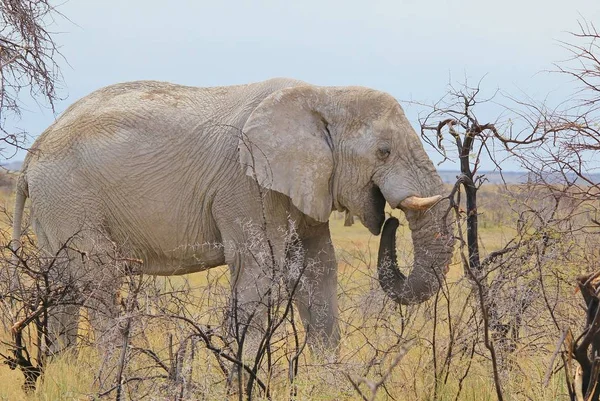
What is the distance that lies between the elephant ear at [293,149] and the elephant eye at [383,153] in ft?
1.15

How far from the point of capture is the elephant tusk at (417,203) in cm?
675

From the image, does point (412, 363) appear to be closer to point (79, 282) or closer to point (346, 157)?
point (346, 157)

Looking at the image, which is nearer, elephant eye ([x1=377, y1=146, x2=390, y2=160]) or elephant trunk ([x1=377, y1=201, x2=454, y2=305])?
elephant trunk ([x1=377, y1=201, x2=454, y2=305])

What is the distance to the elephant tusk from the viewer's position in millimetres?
6750

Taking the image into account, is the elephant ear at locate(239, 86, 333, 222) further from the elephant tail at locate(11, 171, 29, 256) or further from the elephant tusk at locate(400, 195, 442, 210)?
the elephant tail at locate(11, 171, 29, 256)

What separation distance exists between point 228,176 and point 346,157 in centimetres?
88

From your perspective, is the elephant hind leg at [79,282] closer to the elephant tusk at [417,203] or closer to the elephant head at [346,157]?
the elephant head at [346,157]

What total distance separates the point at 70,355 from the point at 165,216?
153 cm

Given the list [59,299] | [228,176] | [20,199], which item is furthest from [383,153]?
[20,199]

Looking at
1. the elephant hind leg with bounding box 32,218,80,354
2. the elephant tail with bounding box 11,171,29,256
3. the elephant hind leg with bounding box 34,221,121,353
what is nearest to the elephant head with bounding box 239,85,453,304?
the elephant hind leg with bounding box 34,221,121,353

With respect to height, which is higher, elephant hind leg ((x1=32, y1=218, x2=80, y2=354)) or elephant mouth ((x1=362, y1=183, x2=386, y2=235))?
elephant mouth ((x1=362, y1=183, x2=386, y2=235))

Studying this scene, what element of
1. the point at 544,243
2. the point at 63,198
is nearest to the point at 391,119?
the point at 544,243

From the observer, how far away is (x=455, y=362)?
19.3 ft

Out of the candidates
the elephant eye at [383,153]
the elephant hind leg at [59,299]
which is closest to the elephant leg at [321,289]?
the elephant eye at [383,153]
